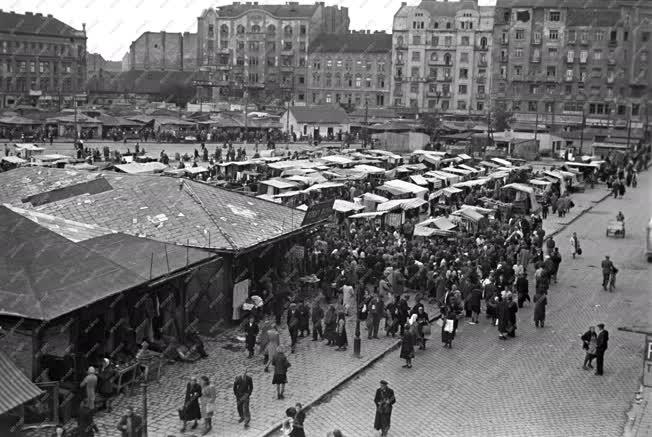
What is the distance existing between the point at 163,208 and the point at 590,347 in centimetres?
1067

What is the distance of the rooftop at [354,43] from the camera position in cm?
10750

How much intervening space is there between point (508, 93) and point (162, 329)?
82.0 meters

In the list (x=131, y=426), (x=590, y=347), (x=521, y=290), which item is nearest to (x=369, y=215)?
(x=521, y=290)

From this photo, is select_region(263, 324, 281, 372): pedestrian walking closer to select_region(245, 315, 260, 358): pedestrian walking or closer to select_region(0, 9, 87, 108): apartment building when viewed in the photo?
A: select_region(245, 315, 260, 358): pedestrian walking

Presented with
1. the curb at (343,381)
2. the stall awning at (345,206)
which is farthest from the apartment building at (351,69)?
the curb at (343,381)

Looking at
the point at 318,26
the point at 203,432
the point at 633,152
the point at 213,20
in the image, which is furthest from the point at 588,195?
the point at 213,20

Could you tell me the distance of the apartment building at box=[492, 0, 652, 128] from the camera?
85062 mm

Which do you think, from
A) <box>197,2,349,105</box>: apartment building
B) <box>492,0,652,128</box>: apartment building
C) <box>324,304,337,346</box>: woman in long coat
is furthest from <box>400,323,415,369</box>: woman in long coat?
<box>197,2,349,105</box>: apartment building

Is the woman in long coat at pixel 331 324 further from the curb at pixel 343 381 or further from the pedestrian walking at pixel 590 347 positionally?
the pedestrian walking at pixel 590 347

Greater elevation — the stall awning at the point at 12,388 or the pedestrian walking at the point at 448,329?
the stall awning at the point at 12,388

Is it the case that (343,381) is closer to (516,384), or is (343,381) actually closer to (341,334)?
(341,334)

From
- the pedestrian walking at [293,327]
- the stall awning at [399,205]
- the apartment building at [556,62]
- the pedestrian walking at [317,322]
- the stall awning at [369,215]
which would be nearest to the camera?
the pedestrian walking at [293,327]

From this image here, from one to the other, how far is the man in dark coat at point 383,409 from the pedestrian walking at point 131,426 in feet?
12.4

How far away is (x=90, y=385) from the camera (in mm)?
14117
